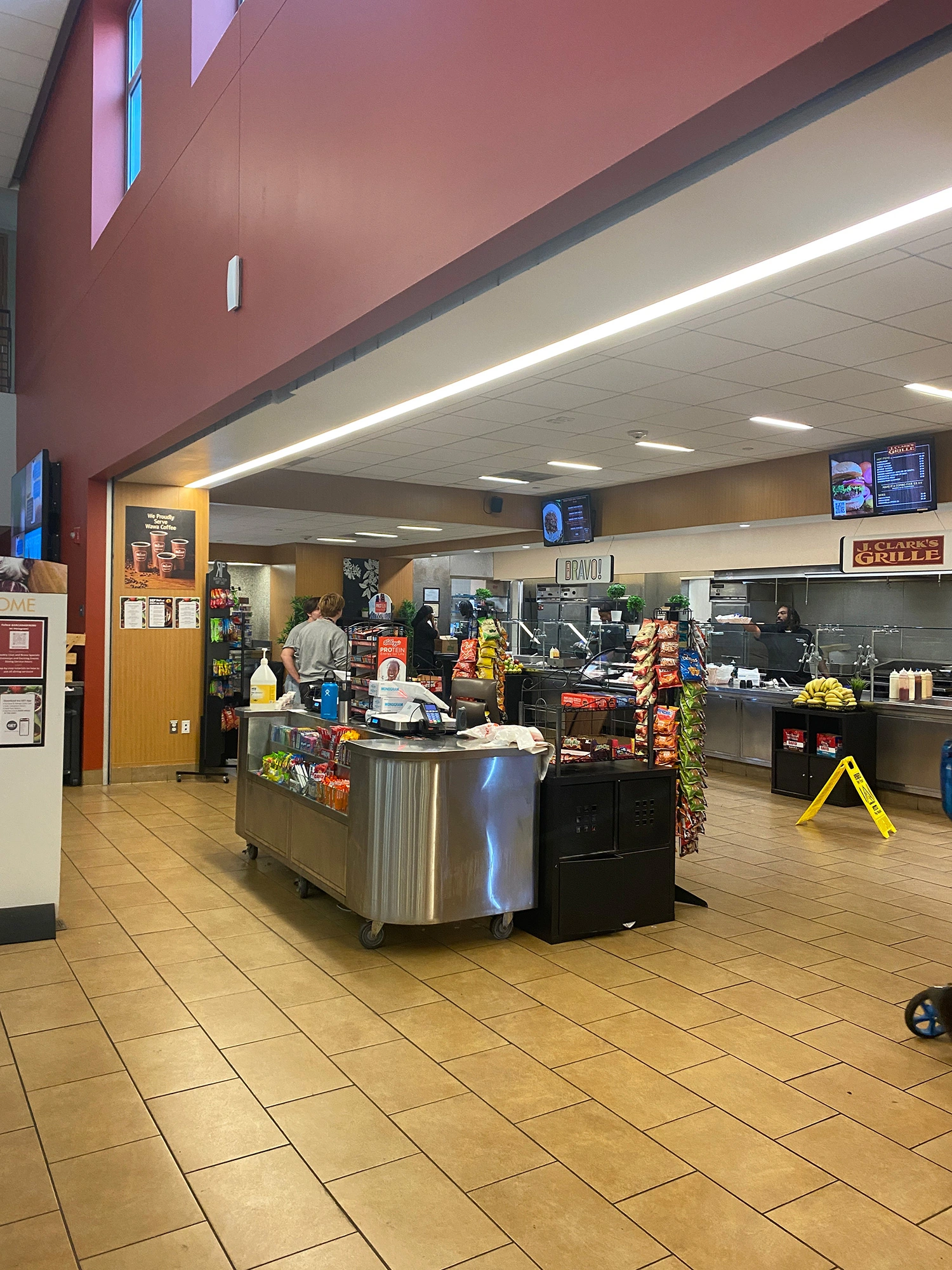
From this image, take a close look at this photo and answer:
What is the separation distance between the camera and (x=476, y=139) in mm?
3096

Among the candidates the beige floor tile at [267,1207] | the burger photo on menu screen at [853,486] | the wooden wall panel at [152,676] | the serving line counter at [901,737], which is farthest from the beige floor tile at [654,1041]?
the wooden wall panel at [152,676]

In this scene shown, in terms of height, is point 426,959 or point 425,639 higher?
point 425,639

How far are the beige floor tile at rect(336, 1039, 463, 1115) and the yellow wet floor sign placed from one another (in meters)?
4.72

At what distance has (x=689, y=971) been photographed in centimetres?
407

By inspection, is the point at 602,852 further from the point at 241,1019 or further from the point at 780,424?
the point at 780,424

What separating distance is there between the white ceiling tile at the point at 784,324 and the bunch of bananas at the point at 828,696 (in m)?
3.90

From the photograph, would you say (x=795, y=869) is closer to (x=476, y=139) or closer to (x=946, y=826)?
(x=946, y=826)

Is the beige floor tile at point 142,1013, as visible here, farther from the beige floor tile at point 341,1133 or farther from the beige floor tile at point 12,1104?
the beige floor tile at point 341,1133

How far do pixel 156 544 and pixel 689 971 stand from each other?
622cm

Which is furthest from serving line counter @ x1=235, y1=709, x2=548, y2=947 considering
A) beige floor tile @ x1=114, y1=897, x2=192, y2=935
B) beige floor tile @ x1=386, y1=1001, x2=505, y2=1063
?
beige floor tile @ x1=114, y1=897, x2=192, y2=935

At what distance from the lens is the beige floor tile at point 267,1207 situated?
223 cm

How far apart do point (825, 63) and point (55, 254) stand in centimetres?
1035

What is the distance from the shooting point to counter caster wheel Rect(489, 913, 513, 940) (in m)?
4.41

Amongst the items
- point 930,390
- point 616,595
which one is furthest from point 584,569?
point 930,390
